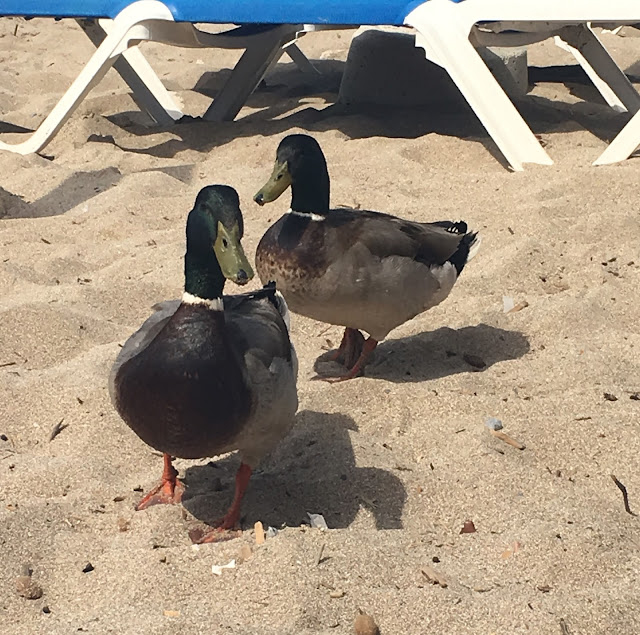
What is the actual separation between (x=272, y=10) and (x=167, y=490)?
12.2ft

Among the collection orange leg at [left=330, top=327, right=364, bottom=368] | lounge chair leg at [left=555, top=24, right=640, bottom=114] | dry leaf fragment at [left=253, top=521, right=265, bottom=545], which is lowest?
lounge chair leg at [left=555, top=24, right=640, bottom=114]

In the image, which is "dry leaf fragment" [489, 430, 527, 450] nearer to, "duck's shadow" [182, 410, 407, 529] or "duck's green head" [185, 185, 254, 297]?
"duck's shadow" [182, 410, 407, 529]

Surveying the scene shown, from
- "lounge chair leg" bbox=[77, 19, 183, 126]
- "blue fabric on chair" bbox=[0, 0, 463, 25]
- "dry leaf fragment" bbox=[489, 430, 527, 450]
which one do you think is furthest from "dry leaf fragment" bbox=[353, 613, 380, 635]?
"lounge chair leg" bbox=[77, 19, 183, 126]

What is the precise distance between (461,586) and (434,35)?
151 inches

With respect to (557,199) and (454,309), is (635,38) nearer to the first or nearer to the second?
(557,199)

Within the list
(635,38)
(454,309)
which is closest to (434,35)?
(454,309)

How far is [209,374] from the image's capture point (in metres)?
2.58

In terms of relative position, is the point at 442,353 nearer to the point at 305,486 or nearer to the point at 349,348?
the point at 349,348

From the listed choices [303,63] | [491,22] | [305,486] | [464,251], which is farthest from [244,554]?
[303,63]

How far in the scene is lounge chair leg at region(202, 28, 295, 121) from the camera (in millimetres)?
7227

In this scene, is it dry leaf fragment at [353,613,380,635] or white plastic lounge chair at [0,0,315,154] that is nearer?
dry leaf fragment at [353,613,380,635]

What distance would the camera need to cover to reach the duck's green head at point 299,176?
12.8ft

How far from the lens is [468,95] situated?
5.66m

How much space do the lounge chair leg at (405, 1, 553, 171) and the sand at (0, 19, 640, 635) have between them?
14 cm
